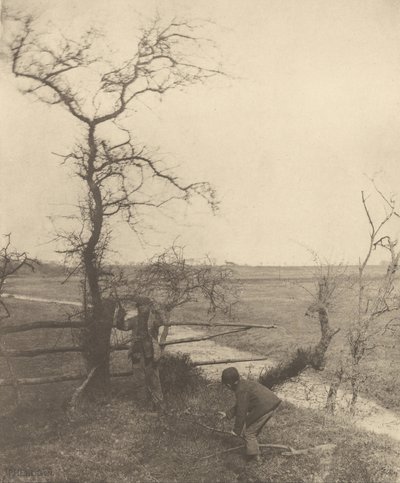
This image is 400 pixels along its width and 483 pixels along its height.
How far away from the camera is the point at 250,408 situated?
25.0 ft

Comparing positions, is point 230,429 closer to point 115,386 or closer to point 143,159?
point 115,386

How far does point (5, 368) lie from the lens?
513 inches

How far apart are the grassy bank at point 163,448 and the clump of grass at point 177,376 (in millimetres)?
469

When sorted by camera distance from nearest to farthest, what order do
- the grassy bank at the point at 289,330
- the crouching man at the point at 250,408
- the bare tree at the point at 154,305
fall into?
the crouching man at the point at 250,408, the bare tree at the point at 154,305, the grassy bank at the point at 289,330

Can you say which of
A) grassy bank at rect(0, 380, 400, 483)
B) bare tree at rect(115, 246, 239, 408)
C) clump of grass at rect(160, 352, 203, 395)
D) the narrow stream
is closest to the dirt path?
the narrow stream

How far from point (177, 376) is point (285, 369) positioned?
8.73 feet

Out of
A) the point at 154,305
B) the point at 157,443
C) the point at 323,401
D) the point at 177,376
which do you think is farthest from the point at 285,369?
the point at 323,401

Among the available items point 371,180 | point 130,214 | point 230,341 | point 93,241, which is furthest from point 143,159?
point 230,341

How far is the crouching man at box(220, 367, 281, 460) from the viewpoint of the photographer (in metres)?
7.42

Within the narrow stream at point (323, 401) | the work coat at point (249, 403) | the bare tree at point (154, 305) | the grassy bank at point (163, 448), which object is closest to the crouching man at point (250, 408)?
the work coat at point (249, 403)

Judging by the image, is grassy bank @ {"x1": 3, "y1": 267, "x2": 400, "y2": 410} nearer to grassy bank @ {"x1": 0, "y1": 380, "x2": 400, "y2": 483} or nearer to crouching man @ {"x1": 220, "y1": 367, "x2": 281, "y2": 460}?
Result: grassy bank @ {"x1": 0, "y1": 380, "x2": 400, "y2": 483}

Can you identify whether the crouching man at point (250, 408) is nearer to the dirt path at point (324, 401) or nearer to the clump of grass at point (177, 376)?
the clump of grass at point (177, 376)

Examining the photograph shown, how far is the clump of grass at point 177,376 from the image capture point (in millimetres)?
10586

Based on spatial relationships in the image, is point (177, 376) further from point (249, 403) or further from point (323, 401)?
point (323, 401)
